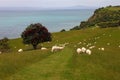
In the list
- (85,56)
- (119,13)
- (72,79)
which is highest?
(72,79)

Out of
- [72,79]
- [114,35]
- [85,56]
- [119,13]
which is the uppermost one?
[72,79]

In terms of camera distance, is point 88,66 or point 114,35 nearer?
point 88,66

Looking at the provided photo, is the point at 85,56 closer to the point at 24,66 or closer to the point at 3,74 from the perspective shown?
the point at 24,66

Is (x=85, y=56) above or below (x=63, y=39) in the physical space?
above

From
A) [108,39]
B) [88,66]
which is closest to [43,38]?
[108,39]

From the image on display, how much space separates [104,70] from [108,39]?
161 feet

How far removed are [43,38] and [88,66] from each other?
34663 mm

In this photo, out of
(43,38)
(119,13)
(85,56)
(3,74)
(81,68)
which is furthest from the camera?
(119,13)

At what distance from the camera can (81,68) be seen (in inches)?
1160

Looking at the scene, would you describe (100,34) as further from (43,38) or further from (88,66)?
(88,66)

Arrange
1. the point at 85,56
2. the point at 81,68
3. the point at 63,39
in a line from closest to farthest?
1. the point at 81,68
2. the point at 85,56
3. the point at 63,39

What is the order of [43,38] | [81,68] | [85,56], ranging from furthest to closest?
[43,38] → [85,56] → [81,68]

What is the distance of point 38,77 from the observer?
24.4 meters

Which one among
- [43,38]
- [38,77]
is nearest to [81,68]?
[38,77]
